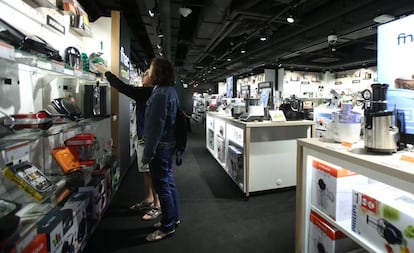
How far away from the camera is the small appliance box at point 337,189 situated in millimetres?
1223

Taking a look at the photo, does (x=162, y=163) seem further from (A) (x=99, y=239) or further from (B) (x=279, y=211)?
(B) (x=279, y=211)

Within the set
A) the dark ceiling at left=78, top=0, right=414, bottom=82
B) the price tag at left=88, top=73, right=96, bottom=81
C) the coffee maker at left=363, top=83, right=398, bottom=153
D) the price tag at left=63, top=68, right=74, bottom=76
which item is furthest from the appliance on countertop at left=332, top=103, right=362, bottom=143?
the dark ceiling at left=78, top=0, right=414, bottom=82

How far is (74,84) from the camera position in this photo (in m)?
2.37

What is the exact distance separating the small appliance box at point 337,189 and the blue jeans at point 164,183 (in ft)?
4.27

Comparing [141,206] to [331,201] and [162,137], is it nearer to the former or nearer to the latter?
[162,137]

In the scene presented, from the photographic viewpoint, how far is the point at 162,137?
6.75 ft

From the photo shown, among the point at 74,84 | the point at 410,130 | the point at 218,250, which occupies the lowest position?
the point at 218,250

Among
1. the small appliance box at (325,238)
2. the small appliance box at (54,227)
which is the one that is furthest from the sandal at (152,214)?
the small appliance box at (325,238)

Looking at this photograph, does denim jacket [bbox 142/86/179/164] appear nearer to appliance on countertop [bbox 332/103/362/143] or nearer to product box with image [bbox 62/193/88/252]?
product box with image [bbox 62/193/88/252]

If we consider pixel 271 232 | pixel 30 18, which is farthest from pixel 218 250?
pixel 30 18

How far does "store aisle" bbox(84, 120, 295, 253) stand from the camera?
2.07 m

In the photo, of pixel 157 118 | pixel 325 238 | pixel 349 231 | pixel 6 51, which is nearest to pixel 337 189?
pixel 349 231

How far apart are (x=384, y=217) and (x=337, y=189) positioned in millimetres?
244

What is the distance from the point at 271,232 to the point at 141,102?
1.91m
